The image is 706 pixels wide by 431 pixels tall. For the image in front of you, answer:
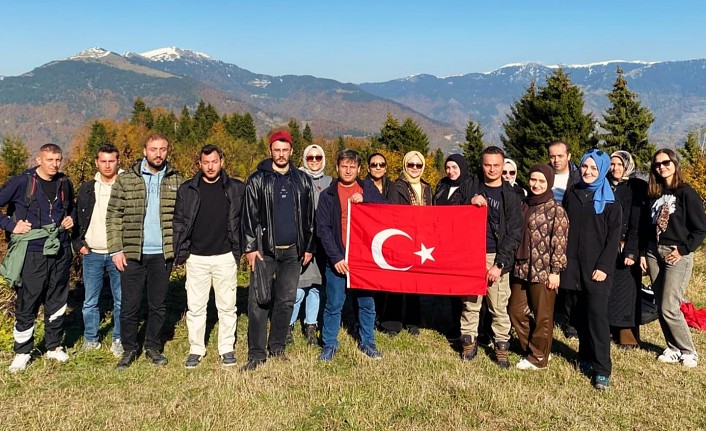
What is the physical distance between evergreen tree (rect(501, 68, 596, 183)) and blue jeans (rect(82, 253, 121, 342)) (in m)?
31.7

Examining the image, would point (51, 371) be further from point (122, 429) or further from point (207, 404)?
point (207, 404)

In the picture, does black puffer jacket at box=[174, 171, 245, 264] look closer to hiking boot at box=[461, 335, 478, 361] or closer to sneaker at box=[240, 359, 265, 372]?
sneaker at box=[240, 359, 265, 372]

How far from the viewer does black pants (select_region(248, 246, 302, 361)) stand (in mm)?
6363

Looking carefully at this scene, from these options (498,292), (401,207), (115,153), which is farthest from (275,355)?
(115,153)

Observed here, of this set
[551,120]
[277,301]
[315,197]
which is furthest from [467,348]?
[551,120]

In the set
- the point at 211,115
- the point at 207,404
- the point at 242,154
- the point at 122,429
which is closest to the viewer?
the point at 122,429

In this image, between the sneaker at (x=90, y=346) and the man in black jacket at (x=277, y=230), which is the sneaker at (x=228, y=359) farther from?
the sneaker at (x=90, y=346)

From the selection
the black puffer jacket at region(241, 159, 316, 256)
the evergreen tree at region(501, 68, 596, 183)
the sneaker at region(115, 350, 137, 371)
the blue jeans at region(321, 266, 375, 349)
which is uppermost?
the evergreen tree at region(501, 68, 596, 183)

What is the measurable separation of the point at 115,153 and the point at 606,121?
36052 millimetres

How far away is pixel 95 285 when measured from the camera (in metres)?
6.90

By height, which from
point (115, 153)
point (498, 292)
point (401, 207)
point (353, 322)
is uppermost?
point (115, 153)

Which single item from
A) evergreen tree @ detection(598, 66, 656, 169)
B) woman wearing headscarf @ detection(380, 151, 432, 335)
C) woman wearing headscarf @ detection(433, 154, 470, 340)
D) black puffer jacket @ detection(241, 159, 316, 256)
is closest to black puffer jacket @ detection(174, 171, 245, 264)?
black puffer jacket @ detection(241, 159, 316, 256)

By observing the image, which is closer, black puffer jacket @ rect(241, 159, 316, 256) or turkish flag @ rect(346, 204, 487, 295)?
black puffer jacket @ rect(241, 159, 316, 256)

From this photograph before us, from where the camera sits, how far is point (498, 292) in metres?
6.46
